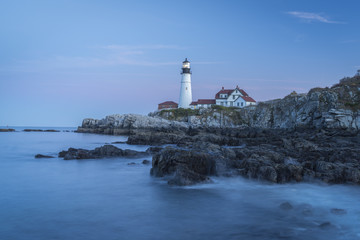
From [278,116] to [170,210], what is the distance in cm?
4137

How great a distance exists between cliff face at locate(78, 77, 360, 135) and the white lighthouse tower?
173 inches

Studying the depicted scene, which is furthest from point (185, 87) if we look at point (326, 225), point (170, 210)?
point (326, 225)

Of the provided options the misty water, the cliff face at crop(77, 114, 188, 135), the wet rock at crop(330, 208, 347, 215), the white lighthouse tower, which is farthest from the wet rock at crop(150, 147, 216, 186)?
the white lighthouse tower

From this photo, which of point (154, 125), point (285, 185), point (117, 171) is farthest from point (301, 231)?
point (154, 125)

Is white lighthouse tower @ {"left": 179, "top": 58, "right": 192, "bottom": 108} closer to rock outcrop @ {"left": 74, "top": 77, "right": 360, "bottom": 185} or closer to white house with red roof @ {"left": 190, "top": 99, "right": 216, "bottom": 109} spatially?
white house with red roof @ {"left": 190, "top": 99, "right": 216, "bottom": 109}

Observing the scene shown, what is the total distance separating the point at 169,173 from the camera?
34.8 feet

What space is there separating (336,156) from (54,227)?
10.8m

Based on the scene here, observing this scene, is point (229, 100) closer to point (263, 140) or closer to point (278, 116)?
point (278, 116)

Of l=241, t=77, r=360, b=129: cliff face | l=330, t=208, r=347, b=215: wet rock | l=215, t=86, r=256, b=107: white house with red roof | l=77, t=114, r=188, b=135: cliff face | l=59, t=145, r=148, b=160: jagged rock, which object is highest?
l=215, t=86, r=256, b=107: white house with red roof

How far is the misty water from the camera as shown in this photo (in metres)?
5.95

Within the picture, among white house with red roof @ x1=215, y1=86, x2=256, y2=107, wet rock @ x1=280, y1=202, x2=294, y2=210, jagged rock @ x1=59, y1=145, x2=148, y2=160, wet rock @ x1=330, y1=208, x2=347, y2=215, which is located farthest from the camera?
white house with red roof @ x1=215, y1=86, x2=256, y2=107

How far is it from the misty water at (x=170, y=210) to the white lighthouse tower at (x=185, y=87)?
51.7m

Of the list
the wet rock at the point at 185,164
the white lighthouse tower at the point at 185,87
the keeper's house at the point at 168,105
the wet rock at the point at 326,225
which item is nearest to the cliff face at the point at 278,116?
the white lighthouse tower at the point at 185,87

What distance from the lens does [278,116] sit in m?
45.4
